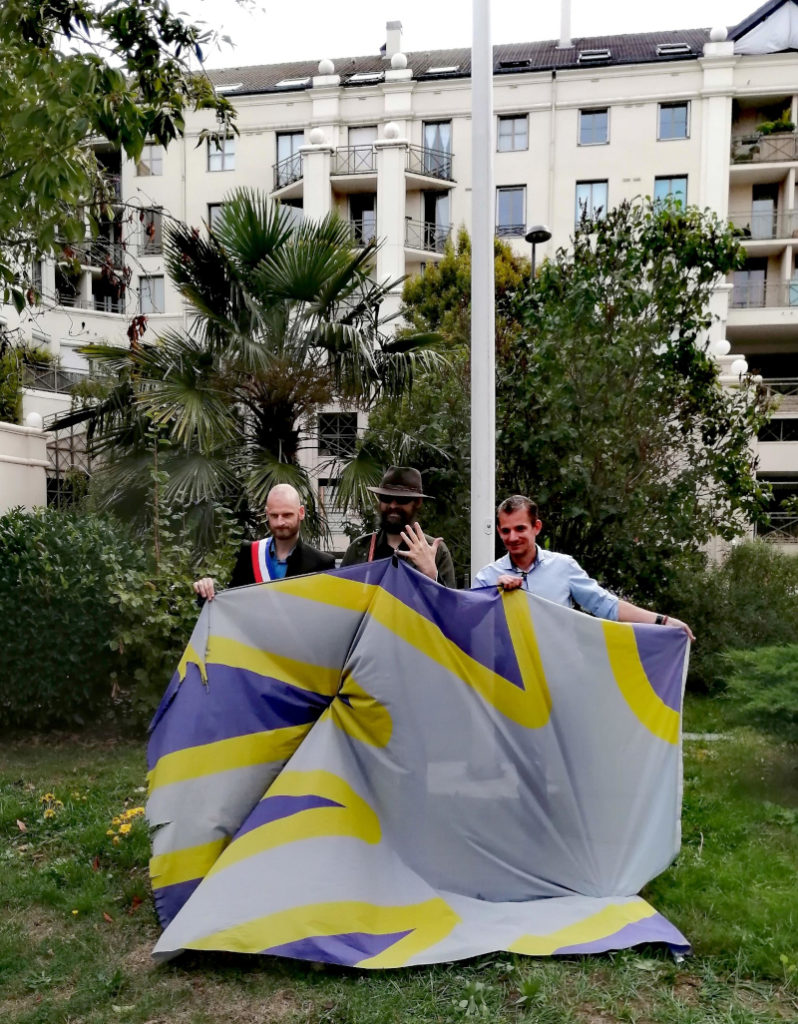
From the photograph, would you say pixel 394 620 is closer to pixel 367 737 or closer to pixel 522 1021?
pixel 367 737

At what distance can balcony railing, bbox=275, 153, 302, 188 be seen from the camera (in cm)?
2941

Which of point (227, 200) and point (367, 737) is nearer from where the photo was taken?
point (367, 737)

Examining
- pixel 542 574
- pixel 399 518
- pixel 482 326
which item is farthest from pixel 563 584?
pixel 482 326

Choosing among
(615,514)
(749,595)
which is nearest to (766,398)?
(749,595)

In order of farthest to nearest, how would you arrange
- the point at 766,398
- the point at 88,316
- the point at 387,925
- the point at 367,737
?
the point at 88,316 < the point at 766,398 < the point at 367,737 < the point at 387,925

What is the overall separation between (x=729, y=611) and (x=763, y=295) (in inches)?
886

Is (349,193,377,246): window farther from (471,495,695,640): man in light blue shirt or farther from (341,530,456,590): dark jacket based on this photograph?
(471,495,695,640): man in light blue shirt

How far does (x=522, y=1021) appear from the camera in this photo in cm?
332

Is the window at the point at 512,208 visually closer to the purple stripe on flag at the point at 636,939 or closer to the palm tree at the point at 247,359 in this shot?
the palm tree at the point at 247,359

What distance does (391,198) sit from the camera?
90.7ft

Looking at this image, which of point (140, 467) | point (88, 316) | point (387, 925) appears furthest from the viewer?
point (88, 316)

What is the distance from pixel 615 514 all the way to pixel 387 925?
6630 millimetres

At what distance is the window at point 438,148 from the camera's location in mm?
28719

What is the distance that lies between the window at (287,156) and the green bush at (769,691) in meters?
27.0
